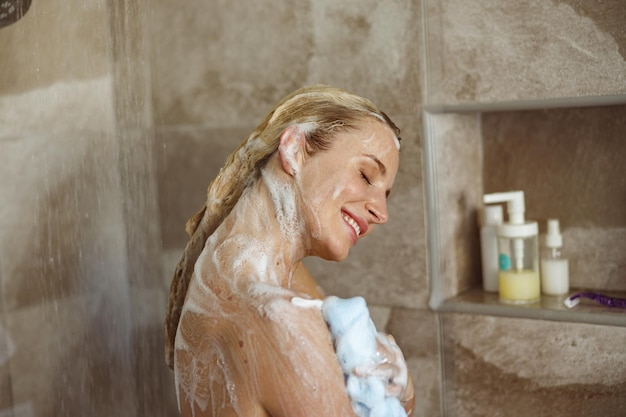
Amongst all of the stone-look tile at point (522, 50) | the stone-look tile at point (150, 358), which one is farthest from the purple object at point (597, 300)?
the stone-look tile at point (150, 358)

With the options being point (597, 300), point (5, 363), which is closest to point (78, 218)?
point (5, 363)

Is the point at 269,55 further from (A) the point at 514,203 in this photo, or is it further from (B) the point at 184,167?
(A) the point at 514,203

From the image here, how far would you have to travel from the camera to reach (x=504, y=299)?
6.01 feet

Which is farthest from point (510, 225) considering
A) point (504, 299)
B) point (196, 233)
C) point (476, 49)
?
point (196, 233)

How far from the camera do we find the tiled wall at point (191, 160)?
174 centimetres

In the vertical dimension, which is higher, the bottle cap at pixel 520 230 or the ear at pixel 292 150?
the ear at pixel 292 150

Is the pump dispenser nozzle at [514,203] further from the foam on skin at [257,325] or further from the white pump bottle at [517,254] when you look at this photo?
the foam on skin at [257,325]

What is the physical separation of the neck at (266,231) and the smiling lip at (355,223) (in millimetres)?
78

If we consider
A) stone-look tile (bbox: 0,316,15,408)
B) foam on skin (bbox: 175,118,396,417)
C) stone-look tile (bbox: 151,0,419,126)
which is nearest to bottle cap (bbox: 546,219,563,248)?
stone-look tile (bbox: 151,0,419,126)

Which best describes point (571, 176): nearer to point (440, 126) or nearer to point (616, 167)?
point (616, 167)

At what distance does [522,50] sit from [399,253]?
54 centimetres

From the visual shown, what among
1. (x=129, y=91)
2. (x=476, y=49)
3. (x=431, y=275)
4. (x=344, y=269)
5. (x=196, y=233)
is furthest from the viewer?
(x=129, y=91)

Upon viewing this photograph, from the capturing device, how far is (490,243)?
1.91 m

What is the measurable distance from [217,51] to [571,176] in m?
0.95
